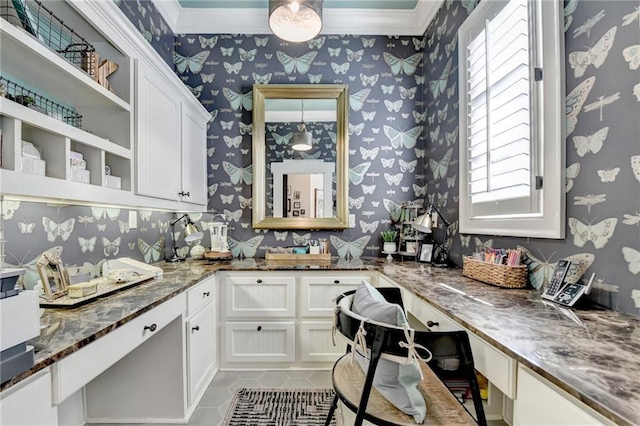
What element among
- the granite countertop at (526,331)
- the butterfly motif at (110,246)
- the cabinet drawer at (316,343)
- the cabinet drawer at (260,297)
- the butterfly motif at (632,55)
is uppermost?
the butterfly motif at (632,55)

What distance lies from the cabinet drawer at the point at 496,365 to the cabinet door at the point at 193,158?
6.95 feet

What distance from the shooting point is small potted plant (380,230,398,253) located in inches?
108

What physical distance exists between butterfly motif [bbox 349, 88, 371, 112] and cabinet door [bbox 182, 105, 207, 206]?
1.40m

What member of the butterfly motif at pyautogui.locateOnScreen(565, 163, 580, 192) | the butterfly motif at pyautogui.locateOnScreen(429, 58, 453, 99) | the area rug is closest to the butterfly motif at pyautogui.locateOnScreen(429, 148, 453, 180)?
the butterfly motif at pyautogui.locateOnScreen(429, 58, 453, 99)

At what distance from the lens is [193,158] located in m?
2.55

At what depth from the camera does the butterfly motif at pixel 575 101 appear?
122 centimetres

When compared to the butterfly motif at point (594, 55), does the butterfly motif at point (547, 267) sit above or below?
below

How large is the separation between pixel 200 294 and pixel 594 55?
7.59 feet

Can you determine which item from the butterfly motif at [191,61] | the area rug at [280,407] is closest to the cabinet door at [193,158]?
the butterfly motif at [191,61]

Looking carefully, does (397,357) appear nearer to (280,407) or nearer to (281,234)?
(280,407)

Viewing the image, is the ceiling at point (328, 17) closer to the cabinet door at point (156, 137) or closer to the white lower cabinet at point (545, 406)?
the cabinet door at point (156, 137)

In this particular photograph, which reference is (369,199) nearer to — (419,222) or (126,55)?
(419,222)

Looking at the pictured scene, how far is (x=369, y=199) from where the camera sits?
291cm

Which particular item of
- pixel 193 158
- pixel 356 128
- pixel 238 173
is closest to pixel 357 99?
pixel 356 128
